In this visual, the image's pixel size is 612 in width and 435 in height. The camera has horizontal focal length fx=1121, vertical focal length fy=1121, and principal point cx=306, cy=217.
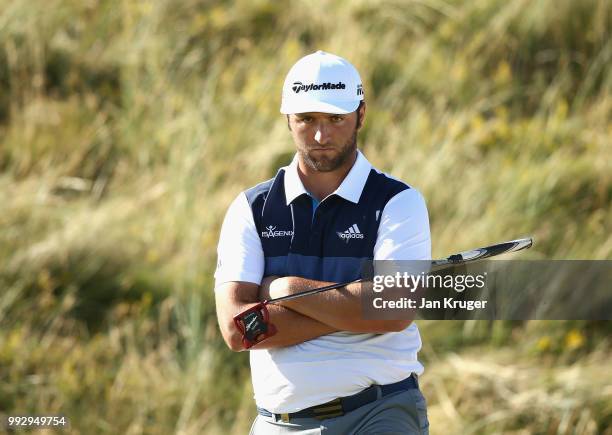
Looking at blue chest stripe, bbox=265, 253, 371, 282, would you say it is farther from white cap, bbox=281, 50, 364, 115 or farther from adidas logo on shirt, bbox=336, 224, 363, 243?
white cap, bbox=281, 50, 364, 115

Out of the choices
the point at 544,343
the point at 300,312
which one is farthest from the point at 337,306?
the point at 544,343

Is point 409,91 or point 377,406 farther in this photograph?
point 409,91

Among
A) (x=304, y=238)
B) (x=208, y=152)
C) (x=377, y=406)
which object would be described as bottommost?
(x=377, y=406)

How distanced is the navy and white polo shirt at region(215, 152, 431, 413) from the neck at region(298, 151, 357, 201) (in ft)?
0.09

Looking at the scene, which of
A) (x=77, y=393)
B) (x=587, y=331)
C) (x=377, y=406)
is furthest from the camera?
(x=587, y=331)

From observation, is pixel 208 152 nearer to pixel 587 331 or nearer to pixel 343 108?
pixel 587 331

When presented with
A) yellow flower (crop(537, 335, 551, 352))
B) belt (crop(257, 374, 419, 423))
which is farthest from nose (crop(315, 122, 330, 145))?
yellow flower (crop(537, 335, 551, 352))

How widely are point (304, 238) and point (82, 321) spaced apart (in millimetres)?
3663

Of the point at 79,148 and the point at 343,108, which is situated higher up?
the point at 79,148

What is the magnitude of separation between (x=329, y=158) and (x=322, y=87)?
0.84ft

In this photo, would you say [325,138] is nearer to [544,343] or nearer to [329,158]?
[329,158]

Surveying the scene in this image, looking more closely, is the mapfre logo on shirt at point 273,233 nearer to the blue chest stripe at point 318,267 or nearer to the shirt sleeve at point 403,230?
the blue chest stripe at point 318,267

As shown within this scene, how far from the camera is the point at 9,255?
24.3 ft

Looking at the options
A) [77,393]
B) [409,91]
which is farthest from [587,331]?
[77,393]
